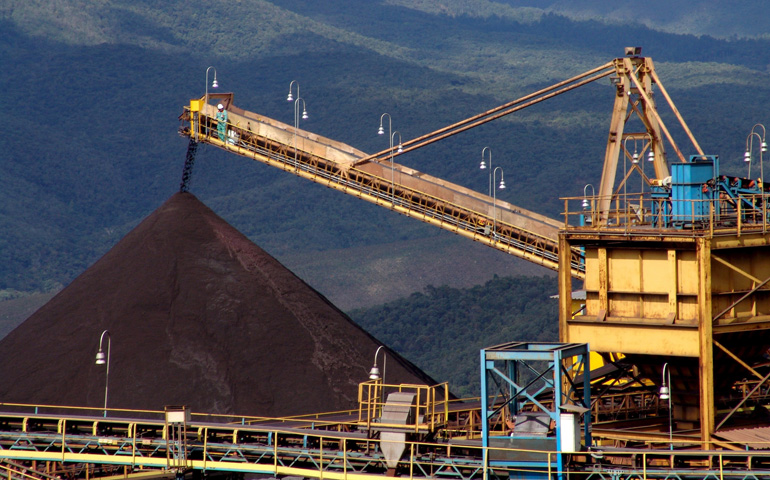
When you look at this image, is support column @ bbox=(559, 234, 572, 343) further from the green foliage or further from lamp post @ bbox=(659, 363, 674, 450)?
the green foliage

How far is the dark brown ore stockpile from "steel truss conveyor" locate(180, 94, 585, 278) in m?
3.53

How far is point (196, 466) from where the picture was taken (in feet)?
94.3

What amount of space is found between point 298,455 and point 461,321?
72.3 metres

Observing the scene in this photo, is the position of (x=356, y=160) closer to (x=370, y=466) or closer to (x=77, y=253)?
(x=370, y=466)

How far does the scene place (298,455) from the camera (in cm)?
2802

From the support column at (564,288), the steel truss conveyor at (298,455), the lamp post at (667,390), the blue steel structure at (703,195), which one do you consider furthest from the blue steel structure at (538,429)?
the blue steel structure at (703,195)

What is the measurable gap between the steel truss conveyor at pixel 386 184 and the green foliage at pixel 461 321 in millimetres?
45346

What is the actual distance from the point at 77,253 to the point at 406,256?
55.0 metres

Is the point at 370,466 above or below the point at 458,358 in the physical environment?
below

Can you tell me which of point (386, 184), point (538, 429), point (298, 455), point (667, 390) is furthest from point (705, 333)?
point (386, 184)

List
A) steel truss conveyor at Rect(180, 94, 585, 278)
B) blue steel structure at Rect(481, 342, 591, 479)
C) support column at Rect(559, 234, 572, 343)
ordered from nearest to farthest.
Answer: blue steel structure at Rect(481, 342, 591, 479) < support column at Rect(559, 234, 572, 343) < steel truss conveyor at Rect(180, 94, 585, 278)

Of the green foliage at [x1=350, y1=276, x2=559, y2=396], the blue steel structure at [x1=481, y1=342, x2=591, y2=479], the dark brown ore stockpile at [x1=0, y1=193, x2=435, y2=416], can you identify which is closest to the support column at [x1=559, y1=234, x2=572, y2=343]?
the blue steel structure at [x1=481, y1=342, x2=591, y2=479]

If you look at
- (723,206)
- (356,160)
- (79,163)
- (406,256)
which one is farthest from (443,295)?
(79,163)

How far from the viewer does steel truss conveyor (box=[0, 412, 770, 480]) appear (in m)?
25.6
